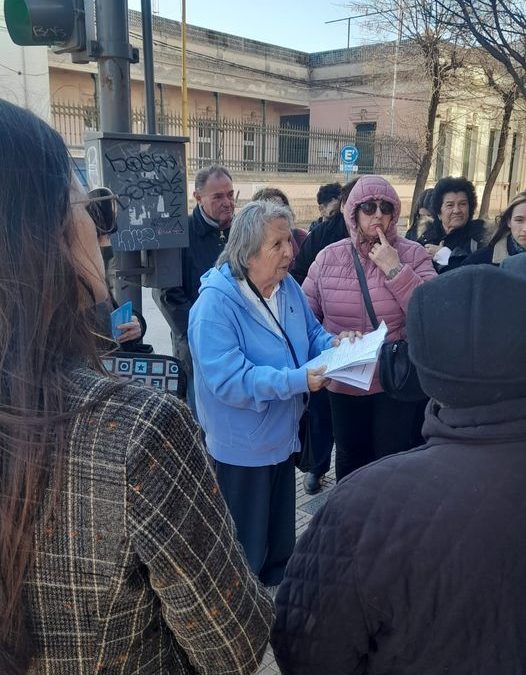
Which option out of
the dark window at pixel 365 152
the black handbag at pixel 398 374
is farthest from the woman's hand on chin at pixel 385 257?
the dark window at pixel 365 152

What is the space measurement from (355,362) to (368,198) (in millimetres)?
1094

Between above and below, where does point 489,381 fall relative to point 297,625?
above

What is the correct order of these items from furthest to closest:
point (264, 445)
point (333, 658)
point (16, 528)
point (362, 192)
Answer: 1. point (362, 192)
2. point (264, 445)
3. point (333, 658)
4. point (16, 528)

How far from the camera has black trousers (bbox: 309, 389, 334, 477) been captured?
13.4 feet

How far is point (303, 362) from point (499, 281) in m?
1.70

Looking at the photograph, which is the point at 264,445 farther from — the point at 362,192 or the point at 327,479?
the point at 327,479

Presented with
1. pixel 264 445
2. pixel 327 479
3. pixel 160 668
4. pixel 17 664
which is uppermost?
pixel 17 664

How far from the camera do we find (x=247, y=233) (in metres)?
2.64

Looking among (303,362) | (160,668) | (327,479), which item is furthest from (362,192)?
(160,668)

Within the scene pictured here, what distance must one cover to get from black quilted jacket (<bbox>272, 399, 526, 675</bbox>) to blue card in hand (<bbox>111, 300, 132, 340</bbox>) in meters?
1.44

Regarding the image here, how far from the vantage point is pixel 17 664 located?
891 millimetres

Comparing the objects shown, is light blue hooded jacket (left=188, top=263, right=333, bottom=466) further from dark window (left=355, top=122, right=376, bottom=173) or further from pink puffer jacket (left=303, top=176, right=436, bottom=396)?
dark window (left=355, top=122, right=376, bottom=173)

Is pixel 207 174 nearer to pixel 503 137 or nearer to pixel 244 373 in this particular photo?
pixel 244 373

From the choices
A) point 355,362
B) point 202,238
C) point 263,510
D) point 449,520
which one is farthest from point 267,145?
point 449,520
